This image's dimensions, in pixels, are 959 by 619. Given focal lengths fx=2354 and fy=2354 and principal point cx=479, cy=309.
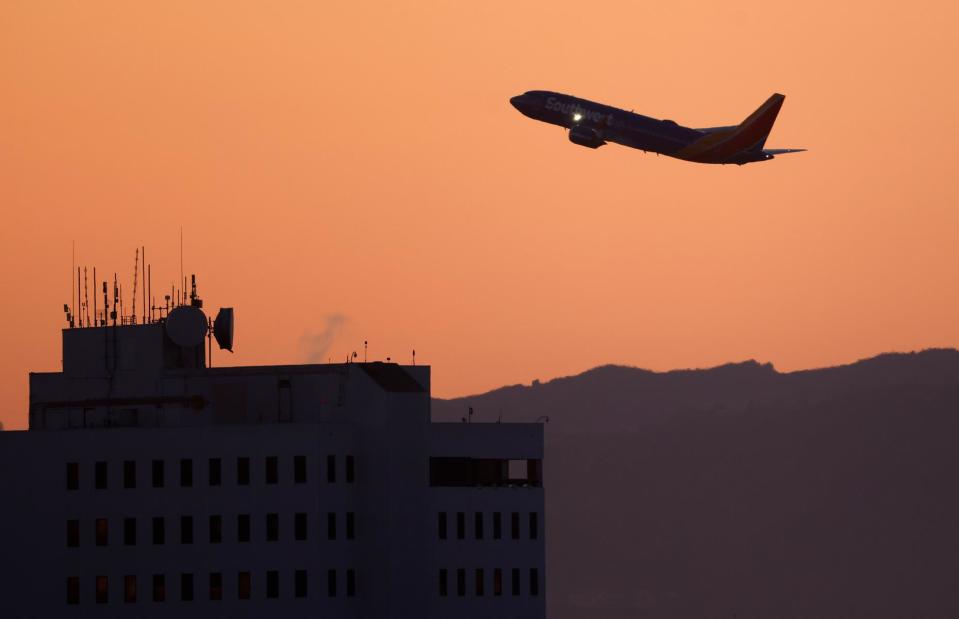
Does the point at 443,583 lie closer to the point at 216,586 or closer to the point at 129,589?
the point at 216,586

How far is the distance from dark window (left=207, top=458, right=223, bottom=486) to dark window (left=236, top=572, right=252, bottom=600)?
6790 millimetres

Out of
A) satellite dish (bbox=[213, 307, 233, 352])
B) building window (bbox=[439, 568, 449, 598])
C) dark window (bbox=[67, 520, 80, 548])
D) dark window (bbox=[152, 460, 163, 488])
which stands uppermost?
satellite dish (bbox=[213, 307, 233, 352])

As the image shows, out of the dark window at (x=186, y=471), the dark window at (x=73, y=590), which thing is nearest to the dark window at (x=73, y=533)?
the dark window at (x=73, y=590)

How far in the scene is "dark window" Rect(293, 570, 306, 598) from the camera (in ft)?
555

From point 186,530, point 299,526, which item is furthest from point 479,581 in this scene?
point 186,530

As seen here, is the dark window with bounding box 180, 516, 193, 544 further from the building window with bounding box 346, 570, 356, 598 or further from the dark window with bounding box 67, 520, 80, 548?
the building window with bounding box 346, 570, 356, 598

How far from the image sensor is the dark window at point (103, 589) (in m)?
167

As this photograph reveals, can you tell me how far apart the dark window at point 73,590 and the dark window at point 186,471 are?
1030 cm

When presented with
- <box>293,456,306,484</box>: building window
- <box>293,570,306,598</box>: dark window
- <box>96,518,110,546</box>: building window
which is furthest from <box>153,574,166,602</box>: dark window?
<box>293,456,306,484</box>: building window

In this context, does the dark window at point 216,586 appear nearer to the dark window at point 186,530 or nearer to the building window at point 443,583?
the dark window at point 186,530

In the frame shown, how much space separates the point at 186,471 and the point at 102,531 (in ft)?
24.0

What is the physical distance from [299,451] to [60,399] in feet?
89.5

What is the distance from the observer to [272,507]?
16988 cm

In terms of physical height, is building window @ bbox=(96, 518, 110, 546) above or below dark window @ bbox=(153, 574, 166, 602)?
above
